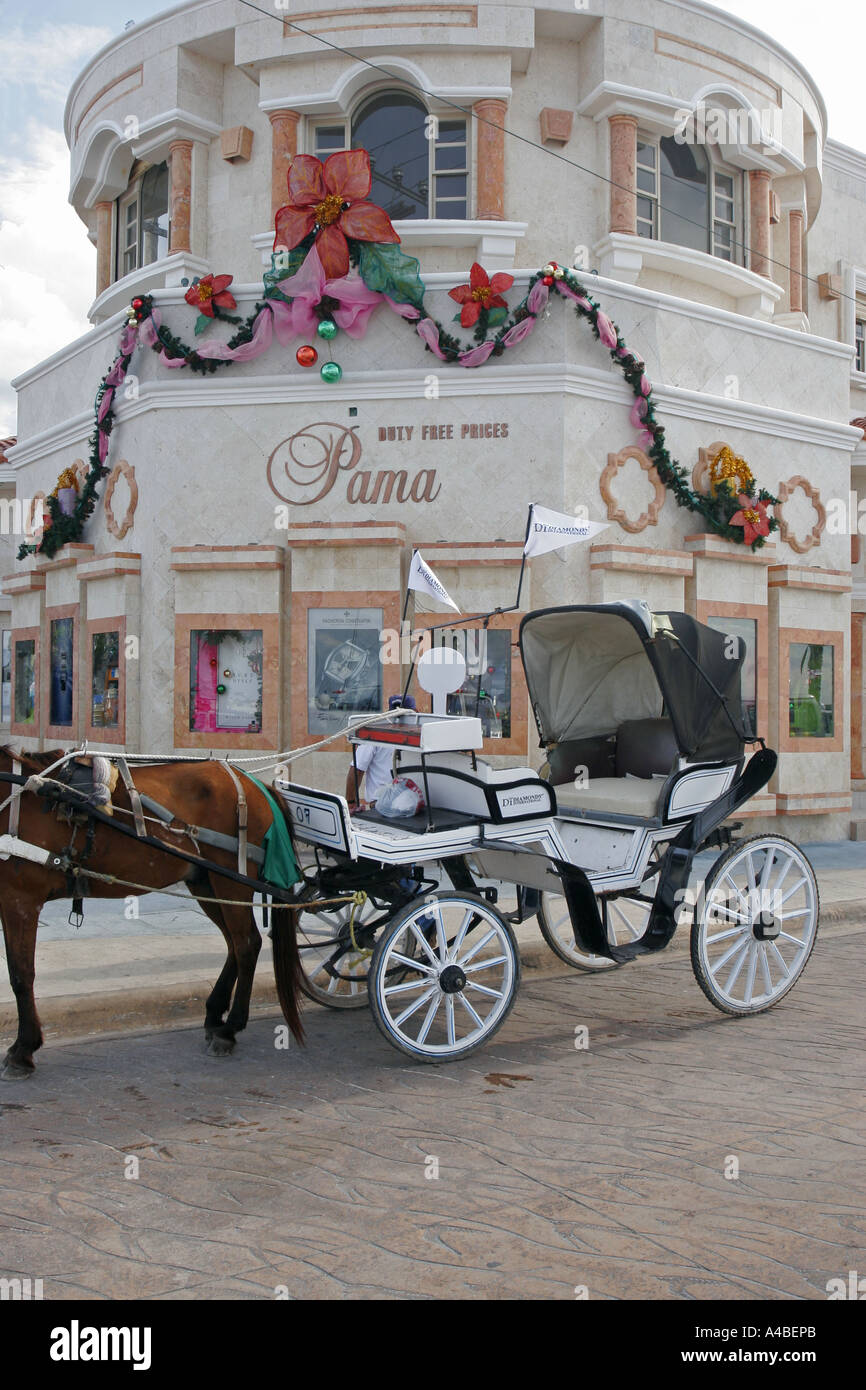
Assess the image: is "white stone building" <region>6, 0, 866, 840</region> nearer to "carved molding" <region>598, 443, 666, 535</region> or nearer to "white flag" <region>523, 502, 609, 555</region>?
"carved molding" <region>598, 443, 666, 535</region>

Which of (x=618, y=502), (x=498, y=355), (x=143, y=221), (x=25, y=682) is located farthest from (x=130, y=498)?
(x=143, y=221)

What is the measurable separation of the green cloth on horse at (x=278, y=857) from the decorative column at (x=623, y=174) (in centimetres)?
1155

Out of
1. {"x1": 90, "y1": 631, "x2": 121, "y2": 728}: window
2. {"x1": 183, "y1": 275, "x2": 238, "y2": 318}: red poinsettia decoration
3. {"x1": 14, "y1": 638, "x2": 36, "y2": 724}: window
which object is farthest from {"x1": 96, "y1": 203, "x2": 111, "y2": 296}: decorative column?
{"x1": 90, "y1": 631, "x2": 121, "y2": 728}: window

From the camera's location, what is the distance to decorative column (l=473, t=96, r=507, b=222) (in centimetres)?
1438

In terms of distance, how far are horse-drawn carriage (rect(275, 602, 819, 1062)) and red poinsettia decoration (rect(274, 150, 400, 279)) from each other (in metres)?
6.39

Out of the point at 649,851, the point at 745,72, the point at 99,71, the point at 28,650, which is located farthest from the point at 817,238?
the point at 649,851

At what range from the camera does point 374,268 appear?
12.1 m

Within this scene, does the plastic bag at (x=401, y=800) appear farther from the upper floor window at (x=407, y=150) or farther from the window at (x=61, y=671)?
the upper floor window at (x=407, y=150)

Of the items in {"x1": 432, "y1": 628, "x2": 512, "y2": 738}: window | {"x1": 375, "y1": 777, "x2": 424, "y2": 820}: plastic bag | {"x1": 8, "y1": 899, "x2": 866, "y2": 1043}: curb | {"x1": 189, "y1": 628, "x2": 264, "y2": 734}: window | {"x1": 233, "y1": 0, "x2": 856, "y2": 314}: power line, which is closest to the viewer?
{"x1": 8, "y1": 899, "x2": 866, "y2": 1043}: curb

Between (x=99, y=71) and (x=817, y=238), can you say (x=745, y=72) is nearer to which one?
(x=817, y=238)

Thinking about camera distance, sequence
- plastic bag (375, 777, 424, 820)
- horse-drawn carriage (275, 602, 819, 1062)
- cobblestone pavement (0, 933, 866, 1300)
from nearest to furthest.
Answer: cobblestone pavement (0, 933, 866, 1300)
horse-drawn carriage (275, 602, 819, 1062)
plastic bag (375, 777, 424, 820)

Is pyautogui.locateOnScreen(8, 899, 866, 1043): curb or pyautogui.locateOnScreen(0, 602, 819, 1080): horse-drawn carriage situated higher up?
pyautogui.locateOnScreen(0, 602, 819, 1080): horse-drawn carriage

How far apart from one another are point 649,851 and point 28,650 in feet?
37.5

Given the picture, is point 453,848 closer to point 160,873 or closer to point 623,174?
point 160,873
